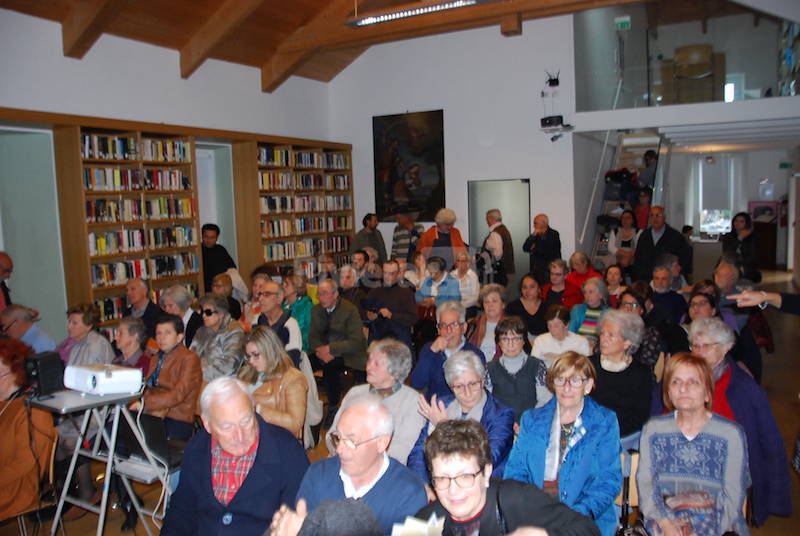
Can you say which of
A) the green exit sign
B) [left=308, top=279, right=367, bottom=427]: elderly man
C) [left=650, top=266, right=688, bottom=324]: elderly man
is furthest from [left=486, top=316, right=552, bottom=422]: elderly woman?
the green exit sign

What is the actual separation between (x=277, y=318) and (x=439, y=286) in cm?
206

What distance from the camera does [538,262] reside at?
9.72 meters

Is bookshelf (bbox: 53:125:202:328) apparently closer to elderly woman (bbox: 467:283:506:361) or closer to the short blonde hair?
elderly woman (bbox: 467:283:506:361)

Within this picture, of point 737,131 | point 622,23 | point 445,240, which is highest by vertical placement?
point 622,23

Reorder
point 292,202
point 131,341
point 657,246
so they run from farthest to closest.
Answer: point 292,202
point 657,246
point 131,341

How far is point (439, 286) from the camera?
6871 millimetres

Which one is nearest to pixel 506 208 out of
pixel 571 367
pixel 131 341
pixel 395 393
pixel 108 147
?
pixel 108 147

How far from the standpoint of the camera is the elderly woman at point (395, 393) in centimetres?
337

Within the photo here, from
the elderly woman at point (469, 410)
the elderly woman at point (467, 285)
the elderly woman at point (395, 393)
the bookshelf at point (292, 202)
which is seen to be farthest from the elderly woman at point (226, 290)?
the elderly woman at point (469, 410)

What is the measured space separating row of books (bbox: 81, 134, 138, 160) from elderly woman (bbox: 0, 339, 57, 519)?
4.37 metres

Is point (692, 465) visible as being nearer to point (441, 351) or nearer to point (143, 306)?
point (441, 351)

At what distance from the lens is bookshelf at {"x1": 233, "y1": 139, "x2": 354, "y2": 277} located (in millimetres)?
9875

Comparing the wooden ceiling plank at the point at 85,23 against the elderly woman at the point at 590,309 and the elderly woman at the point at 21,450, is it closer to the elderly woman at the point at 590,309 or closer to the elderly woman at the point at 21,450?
the elderly woman at the point at 21,450

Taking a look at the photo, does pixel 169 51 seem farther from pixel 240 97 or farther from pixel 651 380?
pixel 651 380
